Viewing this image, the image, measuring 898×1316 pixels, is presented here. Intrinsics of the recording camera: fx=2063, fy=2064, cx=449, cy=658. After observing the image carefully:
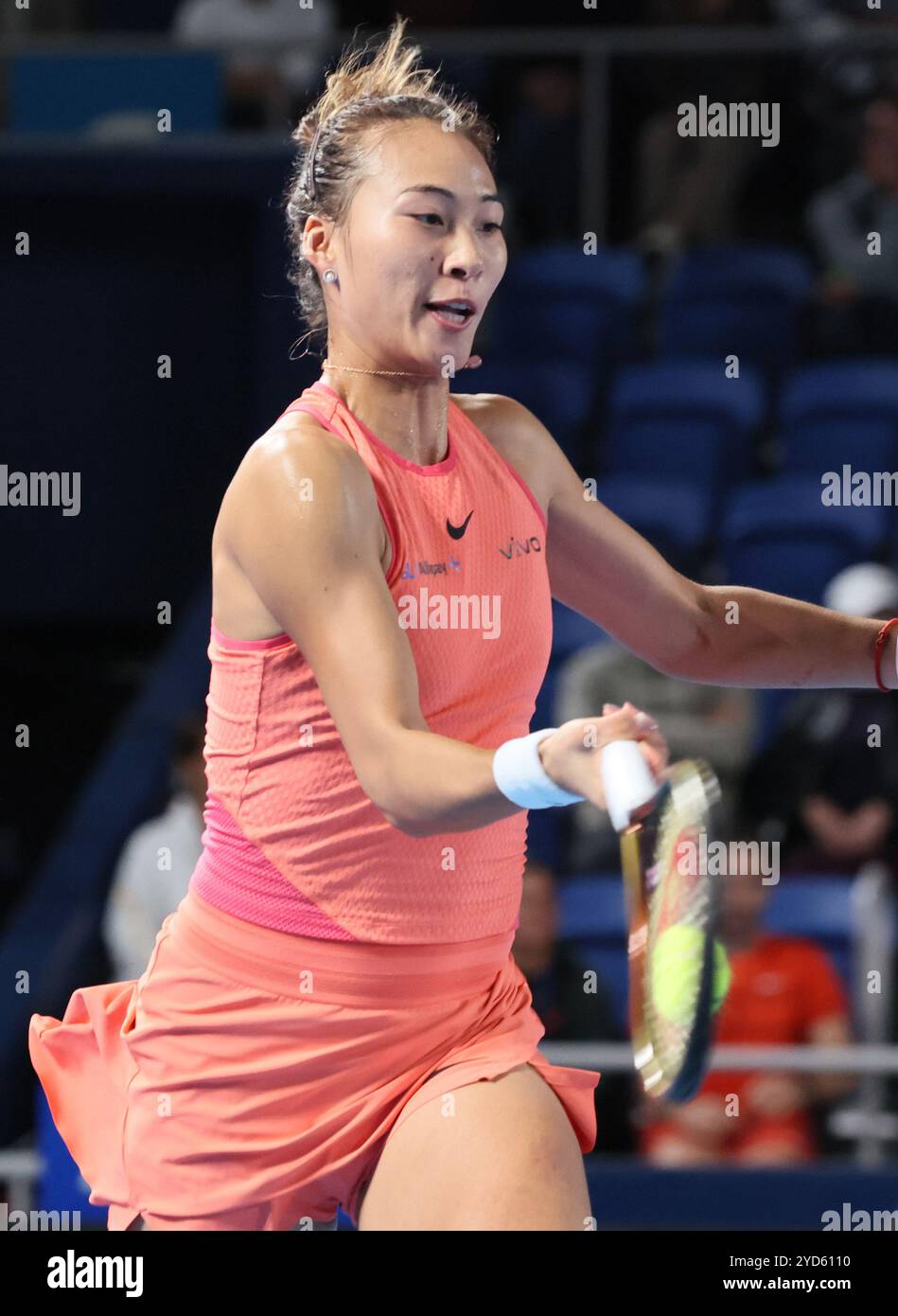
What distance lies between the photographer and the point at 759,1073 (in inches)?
161

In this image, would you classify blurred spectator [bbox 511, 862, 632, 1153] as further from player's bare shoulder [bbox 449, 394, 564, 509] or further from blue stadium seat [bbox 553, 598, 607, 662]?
player's bare shoulder [bbox 449, 394, 564, 509]

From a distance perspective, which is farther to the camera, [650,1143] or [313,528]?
[650,1143]

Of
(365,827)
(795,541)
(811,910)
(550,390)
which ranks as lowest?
(811,910)

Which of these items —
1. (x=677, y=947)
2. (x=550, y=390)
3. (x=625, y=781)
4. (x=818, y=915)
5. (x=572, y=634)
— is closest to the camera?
(x=625, y=781)

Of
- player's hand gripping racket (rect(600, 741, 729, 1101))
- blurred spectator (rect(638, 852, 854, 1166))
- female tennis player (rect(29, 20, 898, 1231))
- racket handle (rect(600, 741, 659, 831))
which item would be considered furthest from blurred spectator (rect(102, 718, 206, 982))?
racket handle (rect(600, 741, 659, 831))

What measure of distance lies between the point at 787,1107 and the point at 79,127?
4011mm

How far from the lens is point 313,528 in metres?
1.98

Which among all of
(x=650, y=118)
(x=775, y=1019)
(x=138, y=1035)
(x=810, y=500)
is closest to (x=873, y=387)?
(x=810, y=500)

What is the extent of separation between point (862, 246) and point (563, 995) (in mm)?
3152

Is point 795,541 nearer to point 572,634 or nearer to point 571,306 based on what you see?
point 572,634

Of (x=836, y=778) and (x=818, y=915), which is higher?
(x=836, y=778)

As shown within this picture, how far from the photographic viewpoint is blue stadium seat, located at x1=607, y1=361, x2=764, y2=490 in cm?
594

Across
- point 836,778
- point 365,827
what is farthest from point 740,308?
point 365,827
